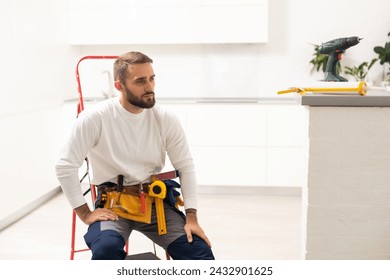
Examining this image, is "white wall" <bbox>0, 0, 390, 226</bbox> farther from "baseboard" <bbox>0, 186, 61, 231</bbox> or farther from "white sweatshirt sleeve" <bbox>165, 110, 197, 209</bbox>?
"white sweatshirt sleeve" <bbox>165, 110, 197, 209</bbox>

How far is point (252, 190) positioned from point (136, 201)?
9.06 feet

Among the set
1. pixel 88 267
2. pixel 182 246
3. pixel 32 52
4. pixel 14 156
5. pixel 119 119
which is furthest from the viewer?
pixel 32 52

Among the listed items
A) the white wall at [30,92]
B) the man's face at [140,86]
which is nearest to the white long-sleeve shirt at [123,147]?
the man's face at [140,86]

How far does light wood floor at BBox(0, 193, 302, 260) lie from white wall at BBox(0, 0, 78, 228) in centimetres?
21

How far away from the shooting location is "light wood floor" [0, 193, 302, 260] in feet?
11.7

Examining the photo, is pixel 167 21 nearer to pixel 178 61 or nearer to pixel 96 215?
pixel 178 61

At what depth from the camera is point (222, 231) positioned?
400cm

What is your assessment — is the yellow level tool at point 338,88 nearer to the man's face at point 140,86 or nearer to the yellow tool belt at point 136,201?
the man's face at point 140,86

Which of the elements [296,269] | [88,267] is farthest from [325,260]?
[88,267]

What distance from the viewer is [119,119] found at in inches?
96.3

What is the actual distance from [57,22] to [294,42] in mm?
2073

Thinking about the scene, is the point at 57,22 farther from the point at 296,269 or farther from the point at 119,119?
the point at 296,269

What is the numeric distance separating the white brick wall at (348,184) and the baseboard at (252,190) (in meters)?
2.49

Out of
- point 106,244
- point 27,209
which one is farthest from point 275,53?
point 106,244
